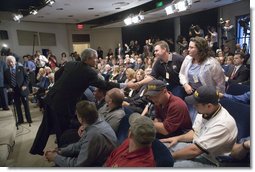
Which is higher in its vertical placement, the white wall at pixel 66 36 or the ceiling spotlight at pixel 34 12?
the ceiling spotlight at pixel 34 12

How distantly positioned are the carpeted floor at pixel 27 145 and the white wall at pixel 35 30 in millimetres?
713

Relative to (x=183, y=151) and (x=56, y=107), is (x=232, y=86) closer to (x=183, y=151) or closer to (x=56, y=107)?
(x=183, y=151)

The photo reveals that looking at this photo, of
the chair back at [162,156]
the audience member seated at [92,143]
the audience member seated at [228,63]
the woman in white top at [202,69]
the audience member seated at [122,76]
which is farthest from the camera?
the audience member seated at [122,76]

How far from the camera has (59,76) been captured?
2334 millimetres

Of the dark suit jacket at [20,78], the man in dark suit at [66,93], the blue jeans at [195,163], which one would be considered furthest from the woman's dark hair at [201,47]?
the dark suit jacket at [20,78]

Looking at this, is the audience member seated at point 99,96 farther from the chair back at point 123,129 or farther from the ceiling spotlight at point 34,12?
the ceiling spotlight at point 34,12

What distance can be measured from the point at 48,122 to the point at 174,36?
1468 millimetres

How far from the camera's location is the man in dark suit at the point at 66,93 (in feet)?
6.97

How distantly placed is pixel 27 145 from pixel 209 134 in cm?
196

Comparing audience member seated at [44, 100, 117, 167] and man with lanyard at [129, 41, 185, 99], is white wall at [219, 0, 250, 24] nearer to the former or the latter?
man with lanyard at [129, 41, 185, 99]

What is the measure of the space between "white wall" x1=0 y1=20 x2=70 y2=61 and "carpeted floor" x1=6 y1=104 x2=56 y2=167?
2.34ft

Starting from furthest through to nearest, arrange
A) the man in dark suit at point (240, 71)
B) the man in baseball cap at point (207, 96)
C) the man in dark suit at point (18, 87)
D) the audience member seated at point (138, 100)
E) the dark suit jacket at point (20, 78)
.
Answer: the man in dark suit at point (18, 87) → the dark suit jacket at point (20, 78) → the audience member seated at point (138, 100) → the man in dark suit at point (240, 71) → the man in baseball cap at point (207, 96)

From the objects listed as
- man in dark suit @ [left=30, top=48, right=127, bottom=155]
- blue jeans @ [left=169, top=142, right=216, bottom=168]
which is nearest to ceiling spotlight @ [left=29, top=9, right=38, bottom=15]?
man in dark suit @ [left=30, top=48, right=127, bottom=155]

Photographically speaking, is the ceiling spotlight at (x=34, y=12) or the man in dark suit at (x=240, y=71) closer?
the man in dark suit at (x=240, y=71)
